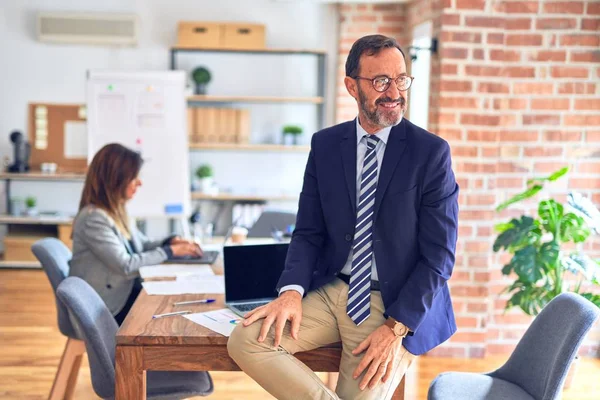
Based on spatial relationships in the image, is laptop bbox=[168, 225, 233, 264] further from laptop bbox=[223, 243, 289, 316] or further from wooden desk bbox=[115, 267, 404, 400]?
wooden desk bbox=[115, 267, 404, 400]

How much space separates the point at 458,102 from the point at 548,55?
1.99 feet

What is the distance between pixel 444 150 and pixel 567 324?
2.39 feet

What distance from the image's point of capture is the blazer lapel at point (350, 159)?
223cm

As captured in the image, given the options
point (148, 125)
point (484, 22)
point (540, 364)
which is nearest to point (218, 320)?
point (540, 364)

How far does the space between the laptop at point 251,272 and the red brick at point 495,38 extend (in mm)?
2136

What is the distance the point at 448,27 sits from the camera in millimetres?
4199

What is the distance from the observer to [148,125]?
568cm

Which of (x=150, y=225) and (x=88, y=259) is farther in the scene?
(x=150, y=225)

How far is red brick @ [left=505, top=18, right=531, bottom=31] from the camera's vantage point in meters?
4.29

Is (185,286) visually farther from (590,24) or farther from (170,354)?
(590,24)

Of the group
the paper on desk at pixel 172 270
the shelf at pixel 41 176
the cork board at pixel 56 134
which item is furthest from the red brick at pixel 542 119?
the cork board at pixel 56 134

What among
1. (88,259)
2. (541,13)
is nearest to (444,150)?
(88,259)

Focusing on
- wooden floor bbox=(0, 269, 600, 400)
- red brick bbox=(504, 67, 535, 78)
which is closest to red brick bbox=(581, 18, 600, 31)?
red brick bbox=(504, 67, 535, 78)

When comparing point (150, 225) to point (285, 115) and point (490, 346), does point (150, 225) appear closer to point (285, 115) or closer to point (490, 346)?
point (285, 115)
